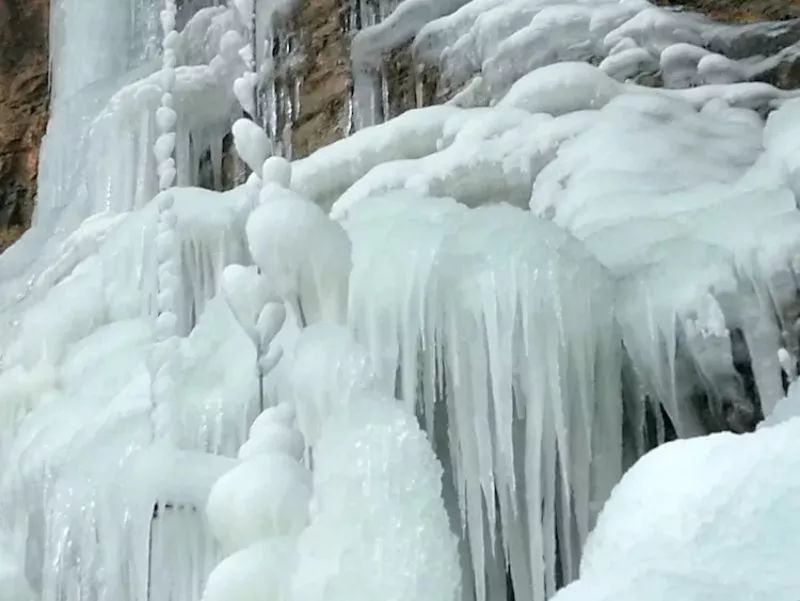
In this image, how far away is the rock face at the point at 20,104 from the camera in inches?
228

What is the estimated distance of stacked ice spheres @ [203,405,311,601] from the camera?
1872 mm

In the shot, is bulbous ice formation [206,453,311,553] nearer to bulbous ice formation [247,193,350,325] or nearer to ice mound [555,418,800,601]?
bulbous ice formation [247,193,350,325]

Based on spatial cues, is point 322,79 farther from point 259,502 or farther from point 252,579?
point 252,579

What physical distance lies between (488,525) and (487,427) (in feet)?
0.63

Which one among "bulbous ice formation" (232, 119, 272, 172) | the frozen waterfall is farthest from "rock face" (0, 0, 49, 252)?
"bulbous ice formation" (232, 119, 272, 172)

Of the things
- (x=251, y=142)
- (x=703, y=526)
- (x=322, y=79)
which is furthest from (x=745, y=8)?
(x=703, y=526)

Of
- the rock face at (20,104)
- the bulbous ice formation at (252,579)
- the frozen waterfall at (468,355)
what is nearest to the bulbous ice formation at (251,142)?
the frozen waterfall at (468,355)

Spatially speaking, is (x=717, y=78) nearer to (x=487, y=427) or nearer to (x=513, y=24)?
(x=513, y=24)

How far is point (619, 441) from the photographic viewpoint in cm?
217

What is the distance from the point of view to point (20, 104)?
19.3 ft

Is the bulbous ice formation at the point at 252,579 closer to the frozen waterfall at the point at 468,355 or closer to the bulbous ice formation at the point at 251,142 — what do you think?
the frozen waterfall at the point at 468,355

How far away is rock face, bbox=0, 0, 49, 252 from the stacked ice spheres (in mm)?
4003

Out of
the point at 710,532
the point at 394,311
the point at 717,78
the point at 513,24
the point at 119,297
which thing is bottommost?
the point at 710,532

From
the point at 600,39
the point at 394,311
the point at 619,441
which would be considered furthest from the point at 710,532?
the point at 600,39
